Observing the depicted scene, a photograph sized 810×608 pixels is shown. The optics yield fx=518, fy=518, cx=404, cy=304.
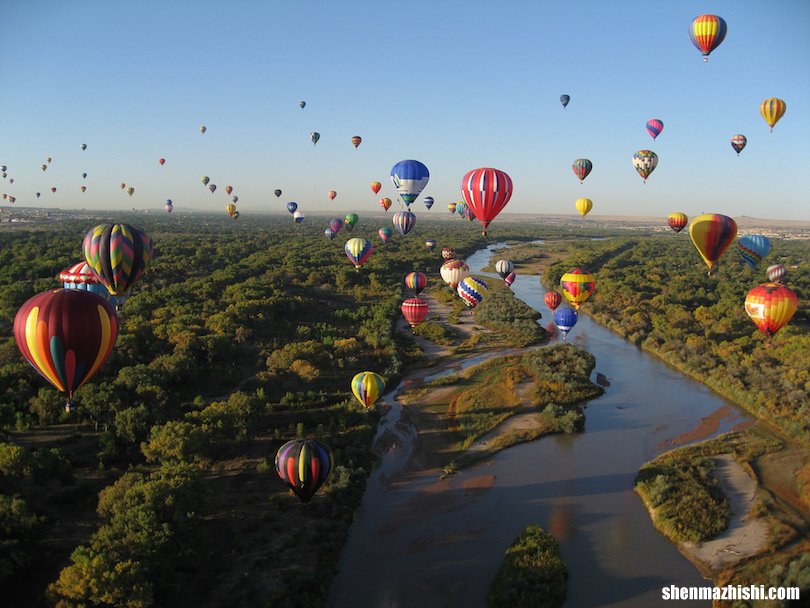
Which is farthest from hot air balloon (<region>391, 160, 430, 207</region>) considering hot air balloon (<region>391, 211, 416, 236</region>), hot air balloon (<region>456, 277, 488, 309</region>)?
hot air balloon (<region>391, 211, 416, 236</region>)

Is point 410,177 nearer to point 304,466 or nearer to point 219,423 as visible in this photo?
point 219,423

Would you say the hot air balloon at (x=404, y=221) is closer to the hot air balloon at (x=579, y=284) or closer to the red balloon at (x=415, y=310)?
the red balloon at (x=415, y=310)

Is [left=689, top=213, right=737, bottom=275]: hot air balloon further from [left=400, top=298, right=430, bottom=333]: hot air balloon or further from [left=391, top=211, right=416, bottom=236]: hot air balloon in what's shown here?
[left=391, top=211, right=416, bottom=236]: hot air balloon

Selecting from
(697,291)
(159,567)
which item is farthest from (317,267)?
(159,567)

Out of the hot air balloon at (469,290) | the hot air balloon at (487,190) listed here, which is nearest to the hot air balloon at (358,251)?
the hot air balloon at (469,290)

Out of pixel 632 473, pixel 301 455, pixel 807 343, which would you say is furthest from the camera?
pixel 807 343

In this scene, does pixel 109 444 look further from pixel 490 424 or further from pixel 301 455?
pixel 490 424
